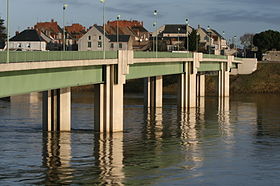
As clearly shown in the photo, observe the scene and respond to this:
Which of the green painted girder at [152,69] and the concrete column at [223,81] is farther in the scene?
the concrete column at [223,81]

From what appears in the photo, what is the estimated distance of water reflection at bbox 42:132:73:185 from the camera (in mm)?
42562

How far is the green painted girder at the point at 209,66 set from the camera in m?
112

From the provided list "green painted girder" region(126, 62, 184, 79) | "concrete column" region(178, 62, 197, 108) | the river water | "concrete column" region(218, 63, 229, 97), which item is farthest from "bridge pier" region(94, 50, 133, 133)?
"concrete column" region(218, 63, 229, 97)

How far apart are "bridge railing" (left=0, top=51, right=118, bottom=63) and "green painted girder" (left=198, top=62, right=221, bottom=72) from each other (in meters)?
50.7

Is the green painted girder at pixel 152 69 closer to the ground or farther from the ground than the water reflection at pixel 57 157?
farther from the ground

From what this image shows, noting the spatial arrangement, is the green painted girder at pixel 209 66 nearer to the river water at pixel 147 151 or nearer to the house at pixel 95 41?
the river water at pixel 147 151

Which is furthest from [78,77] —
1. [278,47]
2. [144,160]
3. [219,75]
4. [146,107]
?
[278,47]

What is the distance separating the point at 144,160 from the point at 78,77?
34.8 feet

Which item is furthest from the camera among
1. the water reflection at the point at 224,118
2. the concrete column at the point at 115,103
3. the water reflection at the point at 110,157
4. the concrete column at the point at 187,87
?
the concrete column at the point at 187,87

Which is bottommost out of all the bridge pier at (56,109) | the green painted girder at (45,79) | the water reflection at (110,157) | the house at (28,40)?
the water reflection at (110,157)

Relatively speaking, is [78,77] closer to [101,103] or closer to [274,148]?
[101,103]

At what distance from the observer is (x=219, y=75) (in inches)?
5123

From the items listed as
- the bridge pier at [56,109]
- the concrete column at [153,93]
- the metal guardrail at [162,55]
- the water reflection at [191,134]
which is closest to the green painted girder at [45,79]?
the bridge pier at [56,109]

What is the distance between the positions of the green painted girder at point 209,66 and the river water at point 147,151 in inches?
1106
